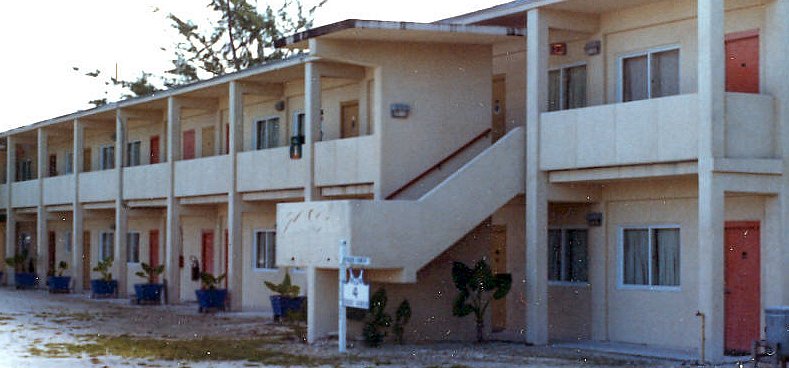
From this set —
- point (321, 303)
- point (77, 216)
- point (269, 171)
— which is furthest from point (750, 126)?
→ point (77, 216)

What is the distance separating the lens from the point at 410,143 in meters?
23.2

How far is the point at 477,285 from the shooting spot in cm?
2183

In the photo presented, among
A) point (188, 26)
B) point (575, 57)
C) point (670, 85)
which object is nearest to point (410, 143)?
point (575, 57)

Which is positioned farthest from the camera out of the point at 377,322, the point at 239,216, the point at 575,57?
the point at 239,216

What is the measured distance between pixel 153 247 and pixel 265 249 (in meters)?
7.95

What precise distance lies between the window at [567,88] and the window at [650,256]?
2.62 metres

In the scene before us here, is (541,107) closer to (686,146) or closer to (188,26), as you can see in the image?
(686,146)

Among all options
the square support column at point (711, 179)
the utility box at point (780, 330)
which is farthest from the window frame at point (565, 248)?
the utility box at point (780, 330)

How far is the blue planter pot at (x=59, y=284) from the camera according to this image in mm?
40000

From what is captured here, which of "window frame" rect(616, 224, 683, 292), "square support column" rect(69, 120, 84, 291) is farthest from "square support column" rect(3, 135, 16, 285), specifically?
"window frame" rect(616, 224, 683, 292)

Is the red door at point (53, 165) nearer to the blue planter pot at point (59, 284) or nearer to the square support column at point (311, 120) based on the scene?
the blue planter pot at point (59, 284)

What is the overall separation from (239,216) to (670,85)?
41.1 ft

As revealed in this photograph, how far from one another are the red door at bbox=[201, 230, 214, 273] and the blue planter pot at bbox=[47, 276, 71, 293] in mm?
6631

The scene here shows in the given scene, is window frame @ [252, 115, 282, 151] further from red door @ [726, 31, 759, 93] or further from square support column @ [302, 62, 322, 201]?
red door @ [726, 31, 759, 93]
